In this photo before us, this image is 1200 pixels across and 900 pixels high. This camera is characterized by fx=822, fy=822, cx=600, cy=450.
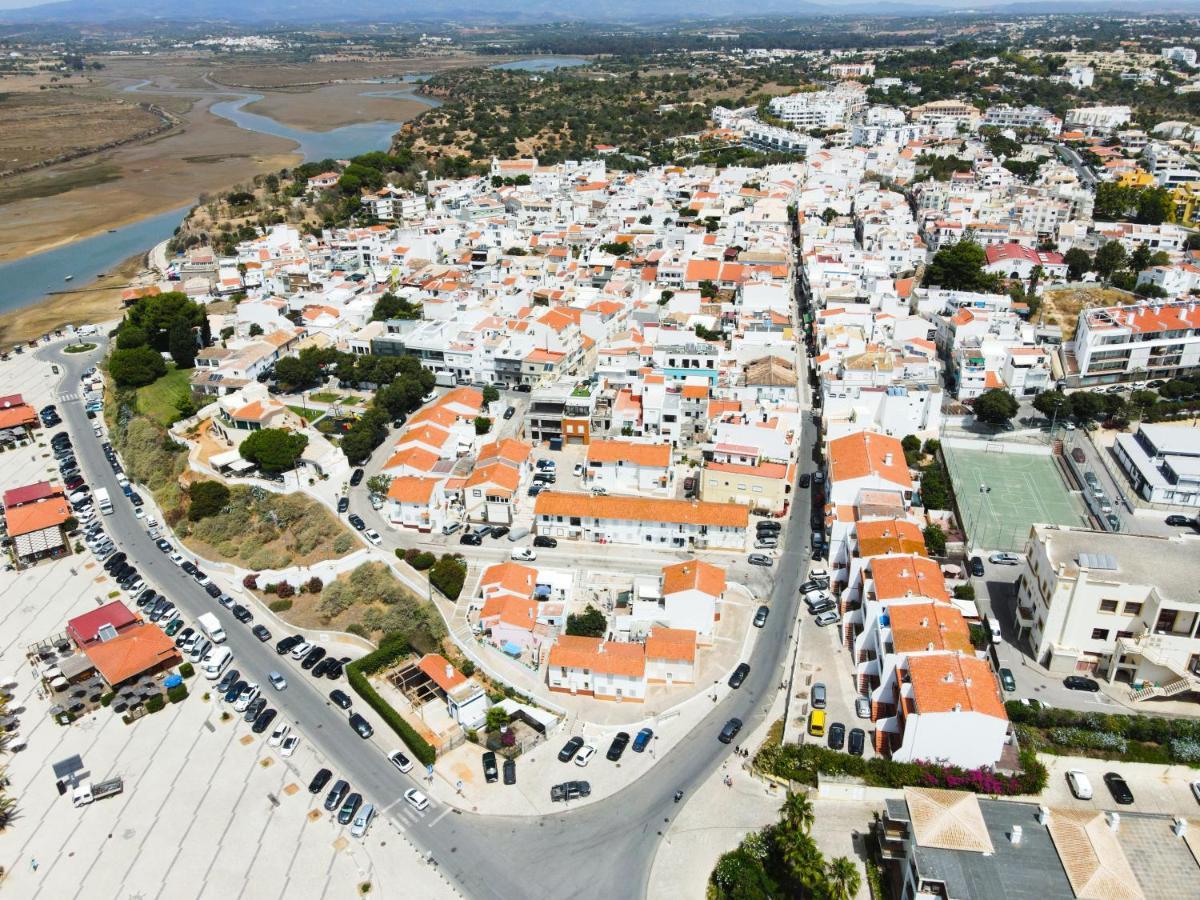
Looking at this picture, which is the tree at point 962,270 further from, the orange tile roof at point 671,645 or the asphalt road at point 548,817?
the orange tile roof at point 671,645

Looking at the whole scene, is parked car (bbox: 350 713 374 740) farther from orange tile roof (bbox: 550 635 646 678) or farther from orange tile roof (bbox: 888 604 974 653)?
orange tile roof (bbox: 888 604 974 653)

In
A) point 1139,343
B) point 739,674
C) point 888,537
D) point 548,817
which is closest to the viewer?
point 548,817

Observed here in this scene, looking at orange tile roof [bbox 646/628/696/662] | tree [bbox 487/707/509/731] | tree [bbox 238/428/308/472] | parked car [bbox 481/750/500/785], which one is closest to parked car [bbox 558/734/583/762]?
parked car [bbox 481/750/500/785]

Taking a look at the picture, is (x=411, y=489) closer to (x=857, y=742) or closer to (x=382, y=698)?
(x=382, y=698)

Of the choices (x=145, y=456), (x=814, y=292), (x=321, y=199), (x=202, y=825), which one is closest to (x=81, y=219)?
(x=321, y=199)

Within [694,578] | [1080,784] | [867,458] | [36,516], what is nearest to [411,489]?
[694,578]

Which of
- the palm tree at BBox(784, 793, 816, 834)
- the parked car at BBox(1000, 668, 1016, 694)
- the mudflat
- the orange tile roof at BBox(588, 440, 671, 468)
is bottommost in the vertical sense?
the parked car at BBox(1000, 668, 1016, 694)
